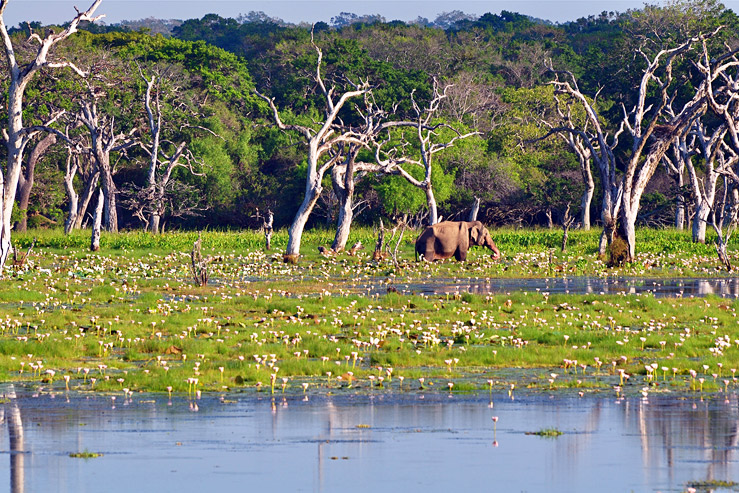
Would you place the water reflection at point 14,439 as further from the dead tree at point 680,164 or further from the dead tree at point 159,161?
the dead tree at point 159,161

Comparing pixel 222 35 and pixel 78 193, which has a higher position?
pixel 222 35

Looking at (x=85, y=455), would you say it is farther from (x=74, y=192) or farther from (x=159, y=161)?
(x=159, y=161)

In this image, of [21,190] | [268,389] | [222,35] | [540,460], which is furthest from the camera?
[222,35]

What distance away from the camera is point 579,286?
32406 millimetres

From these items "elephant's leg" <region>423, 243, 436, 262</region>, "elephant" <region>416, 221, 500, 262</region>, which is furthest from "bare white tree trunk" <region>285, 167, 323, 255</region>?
"elephant's leg" <region>423, 243, 436, 262</region>

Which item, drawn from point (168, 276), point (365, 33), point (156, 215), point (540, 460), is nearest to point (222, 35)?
point (365, 33)

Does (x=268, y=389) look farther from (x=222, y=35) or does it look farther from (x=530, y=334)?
(x=222, y=35)

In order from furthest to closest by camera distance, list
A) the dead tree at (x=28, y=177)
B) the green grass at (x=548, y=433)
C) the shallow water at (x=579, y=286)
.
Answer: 1. the dead tree at (x=28, y=177)
2. the shallow water at (x=579, y=286)
3. the green grass at (x=548, y=433)

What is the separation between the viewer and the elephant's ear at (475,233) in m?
44.1

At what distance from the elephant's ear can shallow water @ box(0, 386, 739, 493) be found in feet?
99.3

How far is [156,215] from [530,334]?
51.0 m

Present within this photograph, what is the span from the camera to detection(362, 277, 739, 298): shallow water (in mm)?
29906

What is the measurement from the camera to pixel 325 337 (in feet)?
61.9

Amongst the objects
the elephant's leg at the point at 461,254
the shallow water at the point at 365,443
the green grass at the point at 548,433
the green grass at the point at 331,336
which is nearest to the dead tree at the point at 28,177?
the elephant's leg at the point at 461,254
